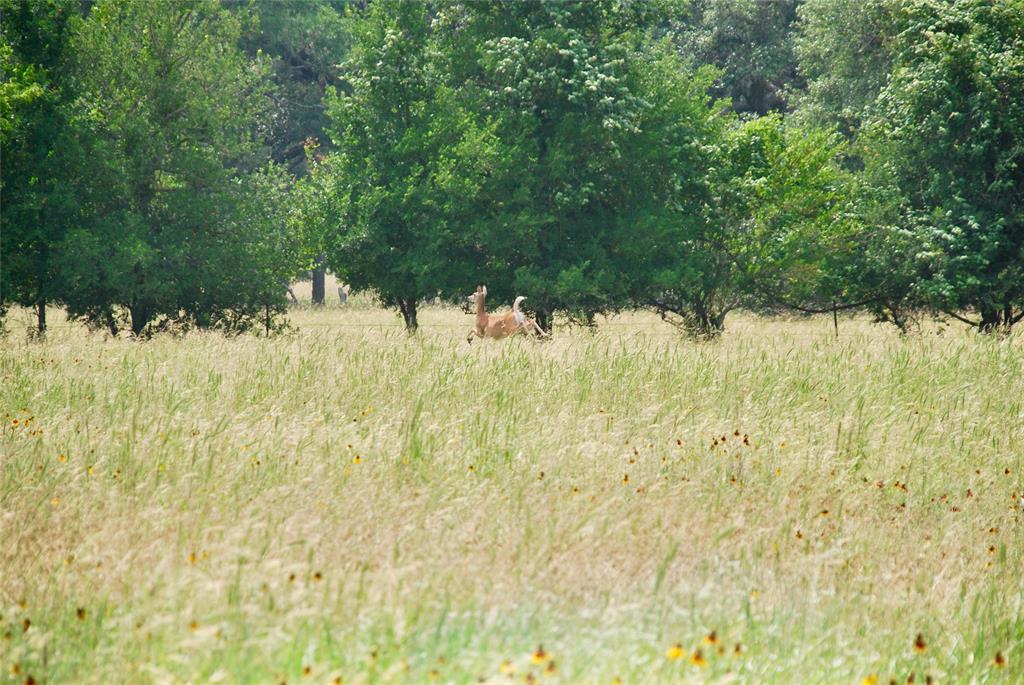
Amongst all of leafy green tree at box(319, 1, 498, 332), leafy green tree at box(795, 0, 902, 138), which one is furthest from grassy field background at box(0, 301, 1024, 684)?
leafy green tree at box(795, 0, 902, 138)

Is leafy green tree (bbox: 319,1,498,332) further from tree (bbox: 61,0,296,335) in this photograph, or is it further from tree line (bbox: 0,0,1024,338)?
tree (bbox: 61,0,296,335)

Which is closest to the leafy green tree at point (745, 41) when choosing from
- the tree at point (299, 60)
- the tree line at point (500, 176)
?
the tree at point (299, 60)

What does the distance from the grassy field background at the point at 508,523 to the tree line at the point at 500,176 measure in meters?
8.70

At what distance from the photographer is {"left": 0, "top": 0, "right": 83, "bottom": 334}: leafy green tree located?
63.1 ft

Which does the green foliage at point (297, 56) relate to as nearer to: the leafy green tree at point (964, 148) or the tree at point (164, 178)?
the tree at point (164, 178)

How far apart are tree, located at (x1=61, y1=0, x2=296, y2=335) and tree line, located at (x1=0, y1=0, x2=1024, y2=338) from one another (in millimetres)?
54

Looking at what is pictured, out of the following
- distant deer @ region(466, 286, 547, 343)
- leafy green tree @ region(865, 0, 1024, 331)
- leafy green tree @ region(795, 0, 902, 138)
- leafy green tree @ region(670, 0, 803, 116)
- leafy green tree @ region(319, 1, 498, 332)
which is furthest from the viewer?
leafy green tree @ region(670, 0, 803, 116)

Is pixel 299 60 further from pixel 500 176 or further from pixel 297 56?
pixel 500 176

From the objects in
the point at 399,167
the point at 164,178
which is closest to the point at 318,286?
the point at 399,167

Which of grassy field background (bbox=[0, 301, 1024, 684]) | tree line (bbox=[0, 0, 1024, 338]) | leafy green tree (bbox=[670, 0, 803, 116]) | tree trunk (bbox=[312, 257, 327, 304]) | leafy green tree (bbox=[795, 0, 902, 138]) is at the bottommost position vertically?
grassy field background (bbox=[0, 301, 1024, 684])

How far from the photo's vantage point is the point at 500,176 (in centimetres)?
2072

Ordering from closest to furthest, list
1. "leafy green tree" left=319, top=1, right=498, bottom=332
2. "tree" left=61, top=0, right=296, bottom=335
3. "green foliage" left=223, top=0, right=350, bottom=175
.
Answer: "tree" left=61, top=0, right=296, bottom=335 < "leafy green tree" left=319, top=1, right=498, bottom=332 < "green foliage" left=223, top=0, right=350, bottom=175

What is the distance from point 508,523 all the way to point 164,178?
53.7ft

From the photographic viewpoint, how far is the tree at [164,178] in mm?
20047
